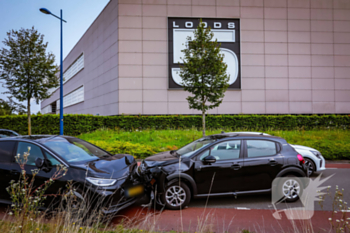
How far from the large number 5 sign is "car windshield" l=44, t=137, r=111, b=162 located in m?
12.7

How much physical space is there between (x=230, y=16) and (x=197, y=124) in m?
9.47

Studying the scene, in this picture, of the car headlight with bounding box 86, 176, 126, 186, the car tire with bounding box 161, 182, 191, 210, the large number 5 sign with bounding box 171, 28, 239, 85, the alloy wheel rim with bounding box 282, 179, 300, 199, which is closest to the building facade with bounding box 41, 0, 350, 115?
the large number 5 sign with bounding box 171, 28, 239, 85

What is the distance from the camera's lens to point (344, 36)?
61.2 feet

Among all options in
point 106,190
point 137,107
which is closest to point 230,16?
point 137,107

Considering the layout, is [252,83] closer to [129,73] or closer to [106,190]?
[129,73]

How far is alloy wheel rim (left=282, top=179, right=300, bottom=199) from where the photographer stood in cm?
474

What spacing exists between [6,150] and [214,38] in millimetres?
16322

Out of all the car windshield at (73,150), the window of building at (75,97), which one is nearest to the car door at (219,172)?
the car windshield at (73,150)

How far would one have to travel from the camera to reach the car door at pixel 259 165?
470 cm

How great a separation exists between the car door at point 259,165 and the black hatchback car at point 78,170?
7.60ft

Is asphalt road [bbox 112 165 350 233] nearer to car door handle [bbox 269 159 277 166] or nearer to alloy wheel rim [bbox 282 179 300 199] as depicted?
alloy wheel rim [bbox 282 179 300 199]

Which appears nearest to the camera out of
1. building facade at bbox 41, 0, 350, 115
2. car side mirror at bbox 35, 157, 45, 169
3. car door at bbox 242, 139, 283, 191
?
car side mirror at bbox 35, 157, 45, 169

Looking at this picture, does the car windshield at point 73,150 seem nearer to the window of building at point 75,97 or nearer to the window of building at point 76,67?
the window of building at point 75,97

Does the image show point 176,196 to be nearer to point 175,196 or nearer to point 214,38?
point 175,196
